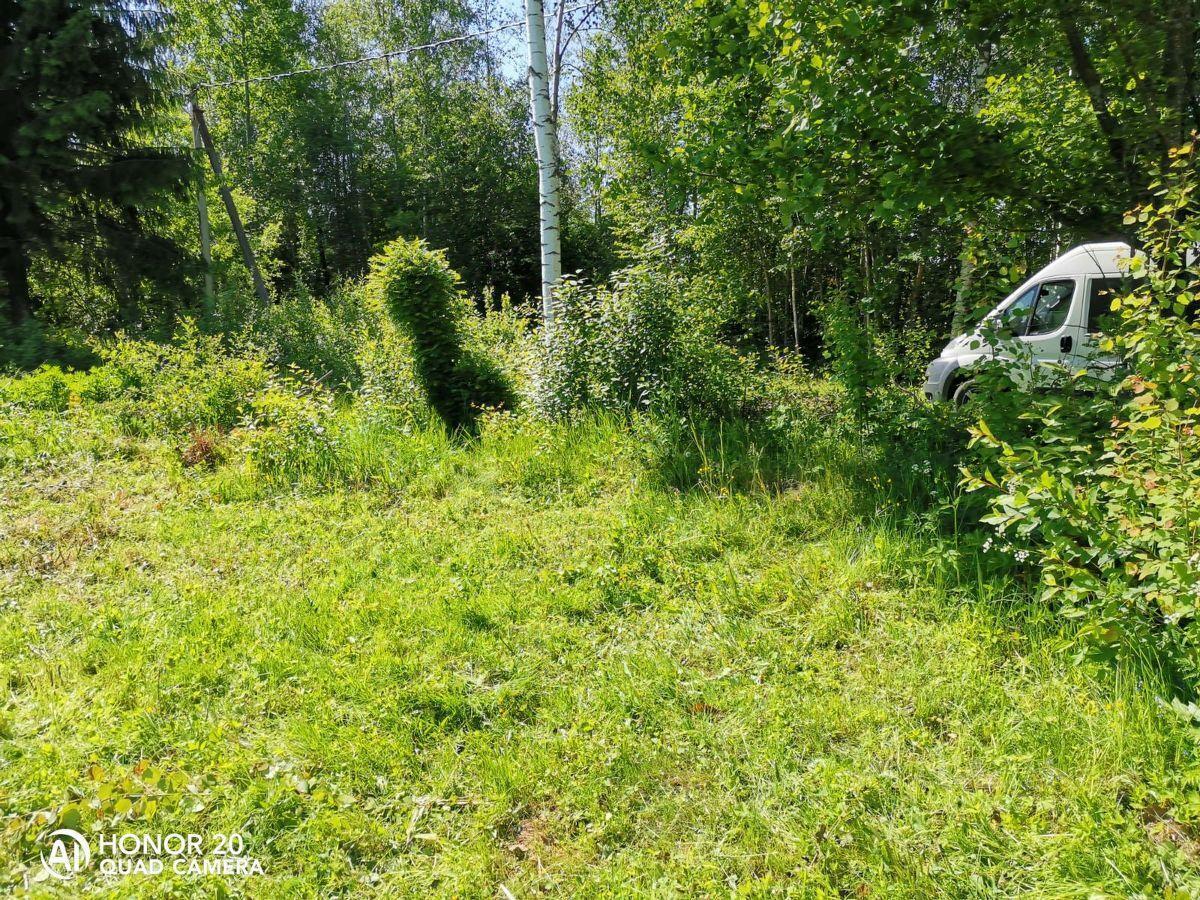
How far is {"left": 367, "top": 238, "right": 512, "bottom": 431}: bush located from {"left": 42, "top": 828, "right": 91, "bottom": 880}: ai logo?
5577mm

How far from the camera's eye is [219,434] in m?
7.25

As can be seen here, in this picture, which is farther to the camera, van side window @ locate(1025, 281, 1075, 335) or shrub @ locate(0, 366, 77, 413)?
shrub @ locate(0, 366, 77, 413)

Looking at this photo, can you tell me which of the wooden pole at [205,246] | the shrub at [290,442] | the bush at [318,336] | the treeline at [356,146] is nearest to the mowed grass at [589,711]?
the shrub at [290,442]

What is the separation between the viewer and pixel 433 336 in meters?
7.84

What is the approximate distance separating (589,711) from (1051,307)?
25.2 feet

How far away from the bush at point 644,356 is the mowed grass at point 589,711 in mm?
1546

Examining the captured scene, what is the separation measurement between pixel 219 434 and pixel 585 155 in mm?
18604

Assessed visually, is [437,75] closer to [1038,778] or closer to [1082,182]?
[1082,182]

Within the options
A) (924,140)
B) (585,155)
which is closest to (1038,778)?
(924,140)

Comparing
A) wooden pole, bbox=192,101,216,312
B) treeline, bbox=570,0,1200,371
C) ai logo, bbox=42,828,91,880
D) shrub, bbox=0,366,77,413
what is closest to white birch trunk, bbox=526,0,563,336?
treeline, bbox=570,0,1200,371

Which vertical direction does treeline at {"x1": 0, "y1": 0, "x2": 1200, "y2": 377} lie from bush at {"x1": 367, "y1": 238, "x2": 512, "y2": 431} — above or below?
above

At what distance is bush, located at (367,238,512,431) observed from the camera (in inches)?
306

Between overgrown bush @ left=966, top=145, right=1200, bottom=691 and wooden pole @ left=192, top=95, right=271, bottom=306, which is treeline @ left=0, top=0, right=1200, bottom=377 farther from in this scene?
overgrown bush @ left=966, top=145, right=1200, bottom=691

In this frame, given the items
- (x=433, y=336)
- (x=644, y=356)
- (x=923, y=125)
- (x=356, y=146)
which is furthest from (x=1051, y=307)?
(x=356, y=146)
